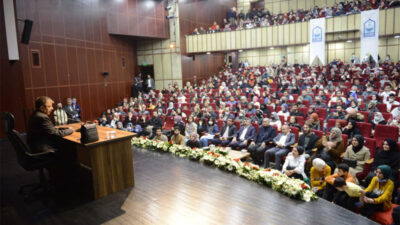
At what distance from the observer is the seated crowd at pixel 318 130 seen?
321 centimetres

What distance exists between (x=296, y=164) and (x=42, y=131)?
3.40m

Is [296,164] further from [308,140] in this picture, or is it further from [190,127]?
[190,127]

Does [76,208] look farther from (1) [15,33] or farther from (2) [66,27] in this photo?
(2) [66,27]

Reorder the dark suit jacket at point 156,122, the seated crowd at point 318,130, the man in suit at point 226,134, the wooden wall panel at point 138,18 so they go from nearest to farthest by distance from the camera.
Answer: the seated crowd at point 318,130
the man in suit at point 226,134
the dark suit jacket at point 156,122
the wooden wall panel at point 138,18

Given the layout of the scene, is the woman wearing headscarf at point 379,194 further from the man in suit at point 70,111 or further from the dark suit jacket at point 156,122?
the man in suit at point 70,111

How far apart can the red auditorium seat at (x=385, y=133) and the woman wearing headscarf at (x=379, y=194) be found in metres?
1.86

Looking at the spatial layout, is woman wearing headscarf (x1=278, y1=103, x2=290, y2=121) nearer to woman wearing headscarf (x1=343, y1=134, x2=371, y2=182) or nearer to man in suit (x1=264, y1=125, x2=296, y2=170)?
man in suit (x1=264, y1=125, x2=296, y2=170)

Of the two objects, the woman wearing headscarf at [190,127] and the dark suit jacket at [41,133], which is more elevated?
the dark suit jacket at [41,133]

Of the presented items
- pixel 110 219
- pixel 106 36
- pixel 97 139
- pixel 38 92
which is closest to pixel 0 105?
pixel 38 92

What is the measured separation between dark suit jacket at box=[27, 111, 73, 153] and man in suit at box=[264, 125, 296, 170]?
136 inches

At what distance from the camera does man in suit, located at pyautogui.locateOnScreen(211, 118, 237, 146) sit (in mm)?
5995

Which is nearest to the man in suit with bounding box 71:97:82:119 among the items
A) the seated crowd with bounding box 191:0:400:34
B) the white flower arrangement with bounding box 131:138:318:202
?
the white flower arrangement with bounding box 131:138:318:202

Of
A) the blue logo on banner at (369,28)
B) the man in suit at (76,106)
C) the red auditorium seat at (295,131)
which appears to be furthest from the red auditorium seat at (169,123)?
the blue logo on banner at (369,28)

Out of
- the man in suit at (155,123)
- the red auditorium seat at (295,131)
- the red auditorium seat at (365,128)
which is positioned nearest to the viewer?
the red auditorium seat at (365,128)
